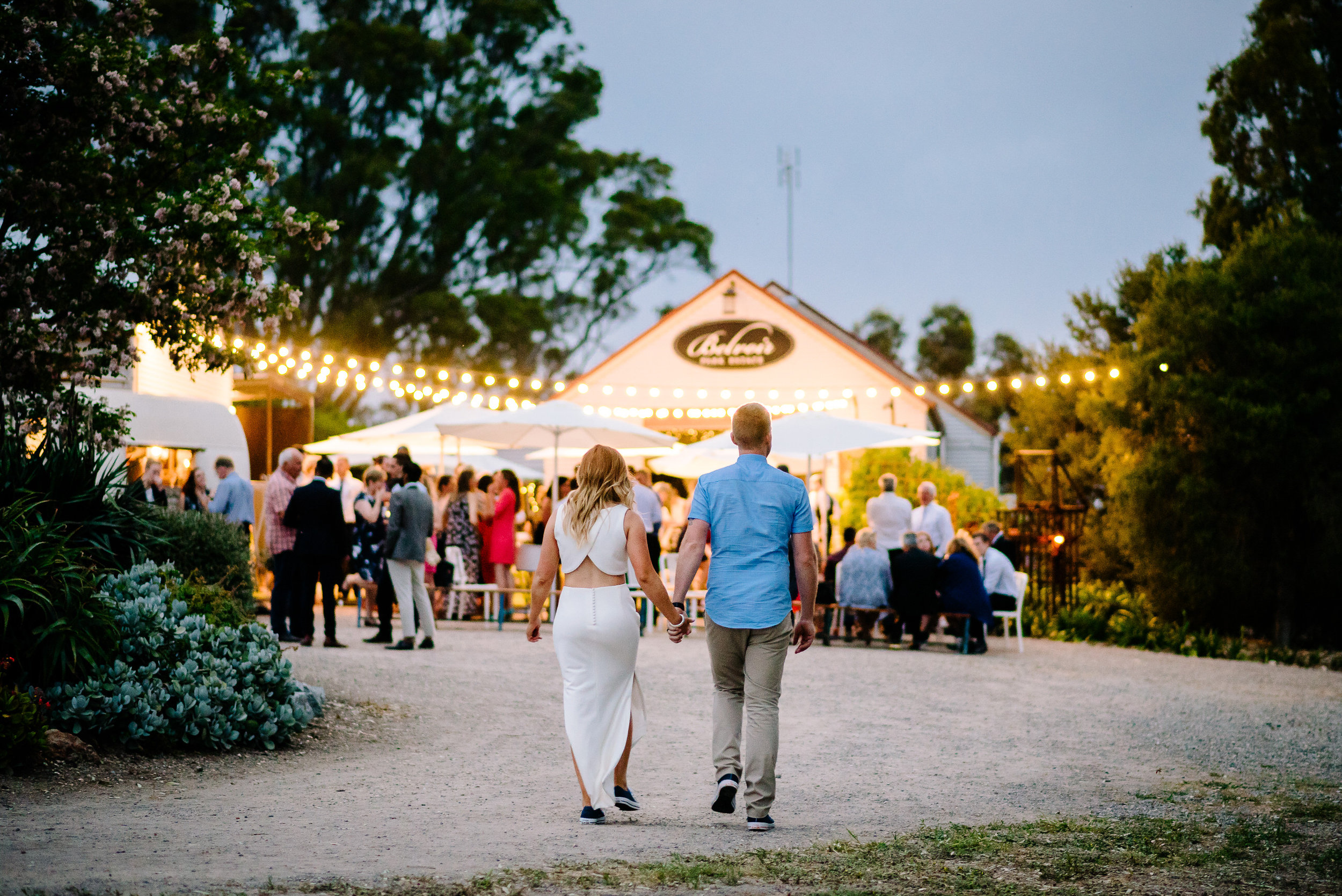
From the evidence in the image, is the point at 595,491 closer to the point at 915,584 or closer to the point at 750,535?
the point at 750,535

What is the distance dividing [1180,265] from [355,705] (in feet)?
46.3

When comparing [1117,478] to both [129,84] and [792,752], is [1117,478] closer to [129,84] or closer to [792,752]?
[792,752]

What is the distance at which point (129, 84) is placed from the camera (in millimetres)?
9078

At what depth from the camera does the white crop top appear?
5312 millimetres

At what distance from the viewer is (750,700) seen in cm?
527

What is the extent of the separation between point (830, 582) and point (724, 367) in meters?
13.8

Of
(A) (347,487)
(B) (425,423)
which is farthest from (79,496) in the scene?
(B) (425,423)

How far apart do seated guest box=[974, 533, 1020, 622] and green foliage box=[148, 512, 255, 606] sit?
A: 754 cm

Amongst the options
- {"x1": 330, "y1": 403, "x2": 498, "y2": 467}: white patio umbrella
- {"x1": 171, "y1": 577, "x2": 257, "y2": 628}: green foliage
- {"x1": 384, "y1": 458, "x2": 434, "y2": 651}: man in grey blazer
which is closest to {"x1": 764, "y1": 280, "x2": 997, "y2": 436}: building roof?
{"x1": 330, "y1": 403, "x2": 498, "y2": 467}: white patio umbrella

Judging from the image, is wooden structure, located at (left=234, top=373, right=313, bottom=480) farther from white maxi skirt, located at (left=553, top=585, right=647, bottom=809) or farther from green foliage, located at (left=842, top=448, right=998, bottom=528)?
white maxi skirt, located at (left=553, top=585, right=647, bottom=809)

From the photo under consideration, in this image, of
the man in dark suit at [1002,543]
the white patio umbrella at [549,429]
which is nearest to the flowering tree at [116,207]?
the white patio umbrella at [549,429]

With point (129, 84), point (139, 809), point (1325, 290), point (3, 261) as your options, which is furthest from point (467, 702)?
point (1325, 290)

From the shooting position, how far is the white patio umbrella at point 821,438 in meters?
14.2

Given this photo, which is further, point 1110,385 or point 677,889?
point 1110,385
